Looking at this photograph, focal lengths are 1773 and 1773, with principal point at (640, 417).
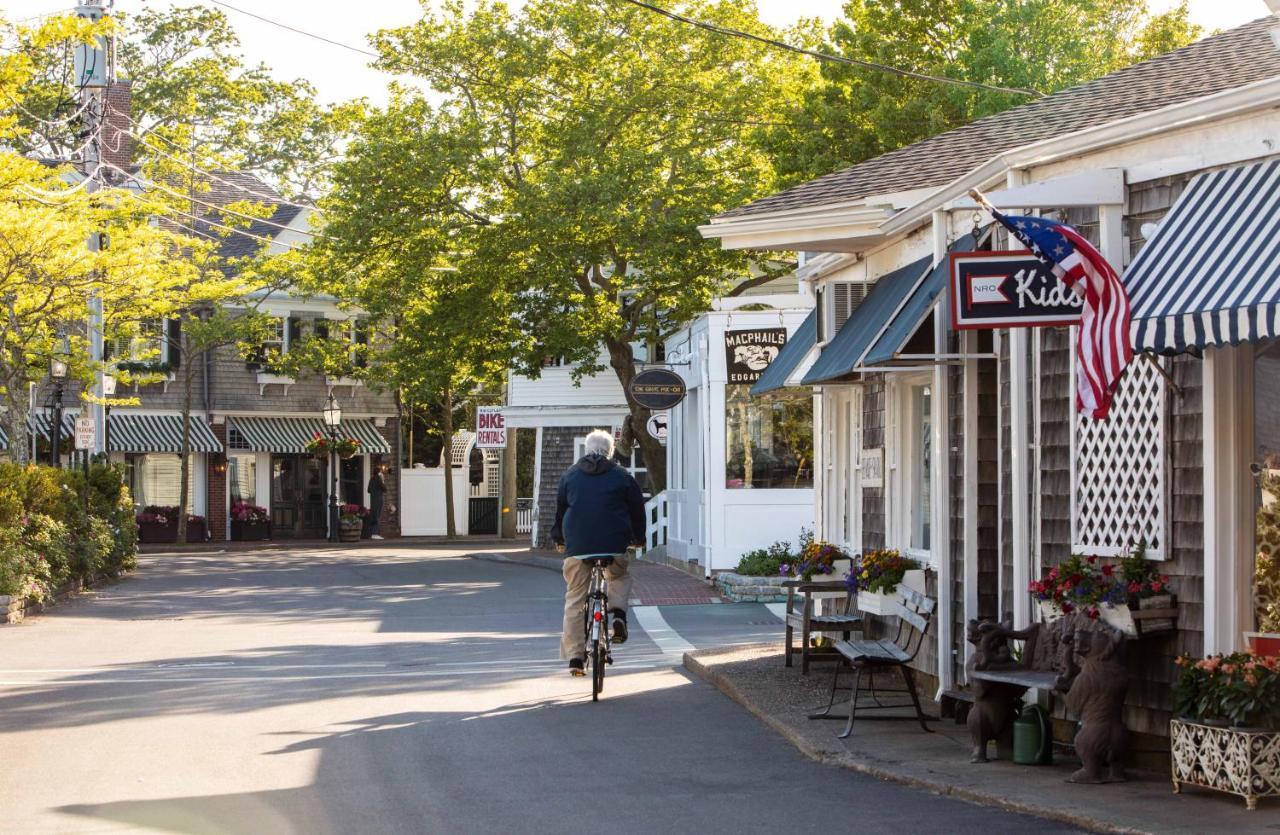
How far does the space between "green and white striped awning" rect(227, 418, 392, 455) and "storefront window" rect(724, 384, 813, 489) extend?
24.9 m

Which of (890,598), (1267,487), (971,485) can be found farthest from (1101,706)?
(890,598)

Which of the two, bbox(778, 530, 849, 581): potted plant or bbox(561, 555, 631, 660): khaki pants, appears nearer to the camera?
bbox(561, 555, 631, 660): khaki pants

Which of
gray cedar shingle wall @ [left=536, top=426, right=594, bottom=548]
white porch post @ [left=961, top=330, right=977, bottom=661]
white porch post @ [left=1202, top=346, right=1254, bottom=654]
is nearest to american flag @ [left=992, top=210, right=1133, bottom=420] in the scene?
white porch post @ [left=1202, top=346, right=1254, bottom=654]

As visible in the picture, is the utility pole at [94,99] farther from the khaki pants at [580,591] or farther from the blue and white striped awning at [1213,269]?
the blue and white striped awning at [1213,269]

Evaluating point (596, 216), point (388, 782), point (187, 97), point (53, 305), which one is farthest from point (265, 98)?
point (388, 782)

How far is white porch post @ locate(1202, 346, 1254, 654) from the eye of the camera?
900 centimetres

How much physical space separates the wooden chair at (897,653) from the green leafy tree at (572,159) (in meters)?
20.3

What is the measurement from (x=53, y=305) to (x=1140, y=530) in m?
19.8

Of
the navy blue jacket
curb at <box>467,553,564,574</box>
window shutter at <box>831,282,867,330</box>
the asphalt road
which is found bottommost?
curb at <box>467,553,564,574</box>

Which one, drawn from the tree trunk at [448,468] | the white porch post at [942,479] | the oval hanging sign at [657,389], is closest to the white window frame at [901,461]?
the white porch post at [942,479]

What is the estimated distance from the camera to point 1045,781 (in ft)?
30.1

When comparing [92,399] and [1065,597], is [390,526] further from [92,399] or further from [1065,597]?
[1065,597]

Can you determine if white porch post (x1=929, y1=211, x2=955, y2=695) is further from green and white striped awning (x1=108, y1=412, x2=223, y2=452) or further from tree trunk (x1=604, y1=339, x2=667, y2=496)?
green and white striped awning (x1=108, y1=412, x2=223, y2=452)

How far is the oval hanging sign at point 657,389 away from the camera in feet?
93.4
